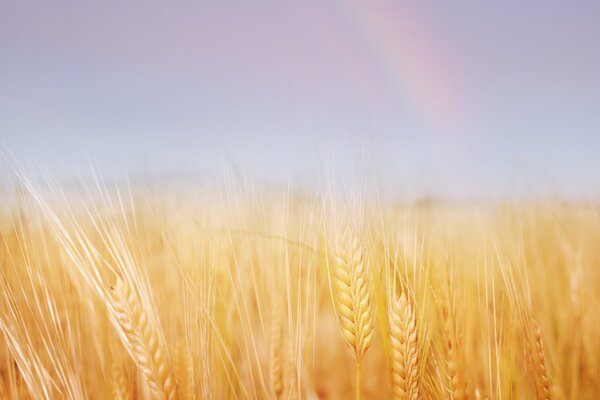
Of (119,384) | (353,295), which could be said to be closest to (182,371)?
(119,384)

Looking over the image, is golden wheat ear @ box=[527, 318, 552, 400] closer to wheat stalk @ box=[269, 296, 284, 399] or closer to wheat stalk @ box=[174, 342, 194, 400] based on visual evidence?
wheat stalk @ box=[269, 296, 284, 399]

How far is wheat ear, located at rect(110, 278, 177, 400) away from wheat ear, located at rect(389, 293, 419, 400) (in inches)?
16.3

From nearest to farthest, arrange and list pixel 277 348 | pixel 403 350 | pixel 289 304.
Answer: pixel 403 350 → pixel 289 304 → pixel 277 348

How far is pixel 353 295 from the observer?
724 millimetres

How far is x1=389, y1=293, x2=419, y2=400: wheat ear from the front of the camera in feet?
2.20

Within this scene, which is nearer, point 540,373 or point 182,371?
point 540,373

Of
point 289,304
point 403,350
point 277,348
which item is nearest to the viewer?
point 403,350

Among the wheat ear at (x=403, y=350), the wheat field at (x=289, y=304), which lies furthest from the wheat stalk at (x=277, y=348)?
the wheat ear at (x=403, y=350)

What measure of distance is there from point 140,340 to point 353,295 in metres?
0.40

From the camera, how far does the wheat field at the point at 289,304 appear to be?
28.8 inches

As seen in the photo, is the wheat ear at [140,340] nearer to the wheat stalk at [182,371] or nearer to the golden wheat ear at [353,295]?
the wheat stalk at [182,371]

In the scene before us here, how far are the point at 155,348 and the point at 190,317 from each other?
0.14 metres

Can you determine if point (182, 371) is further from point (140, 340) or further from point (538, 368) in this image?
point (538, 368)

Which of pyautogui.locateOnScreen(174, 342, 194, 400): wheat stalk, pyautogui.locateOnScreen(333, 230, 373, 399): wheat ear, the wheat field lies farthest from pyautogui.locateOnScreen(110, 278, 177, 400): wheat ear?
pyautogui.locateOnScreen(333, 230, 373, 399): wheat ear
